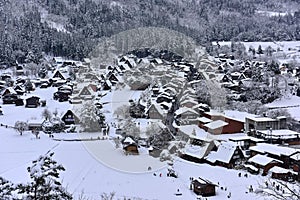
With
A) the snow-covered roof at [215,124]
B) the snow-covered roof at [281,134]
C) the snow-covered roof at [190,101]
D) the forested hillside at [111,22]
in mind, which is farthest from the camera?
the forested hillside at [111,22]

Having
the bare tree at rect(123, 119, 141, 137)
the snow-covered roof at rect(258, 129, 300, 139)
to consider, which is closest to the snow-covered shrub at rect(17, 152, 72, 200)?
the bare tree at rect(123, 119, 141, 137)

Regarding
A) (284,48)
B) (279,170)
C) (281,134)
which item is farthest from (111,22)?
(279,170)

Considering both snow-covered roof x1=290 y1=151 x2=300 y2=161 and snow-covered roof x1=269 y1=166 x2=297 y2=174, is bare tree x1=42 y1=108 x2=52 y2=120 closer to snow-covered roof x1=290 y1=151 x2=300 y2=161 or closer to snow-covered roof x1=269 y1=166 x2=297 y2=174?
snow-covered roof x1=269 y1=166 x2=297 y2=174

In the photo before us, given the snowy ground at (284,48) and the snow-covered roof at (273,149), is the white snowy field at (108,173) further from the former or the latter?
the snowy ground at (284,48)

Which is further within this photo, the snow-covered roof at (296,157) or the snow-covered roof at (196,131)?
the snow-covered roof at (196,131)

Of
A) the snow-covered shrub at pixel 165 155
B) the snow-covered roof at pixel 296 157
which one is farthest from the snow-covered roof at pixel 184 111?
the snow-covered roof at pixel 296 157

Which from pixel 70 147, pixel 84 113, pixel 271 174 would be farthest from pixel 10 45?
pixel 271 174
